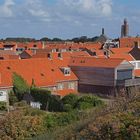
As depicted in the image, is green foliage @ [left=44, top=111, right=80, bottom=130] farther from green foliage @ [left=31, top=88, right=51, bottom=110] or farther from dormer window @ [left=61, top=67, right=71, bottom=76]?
dormer window @ [left=61, top=67, right=71, bottom=76]

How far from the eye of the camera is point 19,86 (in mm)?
45812

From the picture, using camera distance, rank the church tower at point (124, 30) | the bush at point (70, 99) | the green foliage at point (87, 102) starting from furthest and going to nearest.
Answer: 1. the church tower at point (124, 30)
2. the bush at point (70, 99)
3. the green foliage at point (87, 102)

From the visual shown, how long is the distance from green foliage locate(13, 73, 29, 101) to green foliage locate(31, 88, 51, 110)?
1.12 m

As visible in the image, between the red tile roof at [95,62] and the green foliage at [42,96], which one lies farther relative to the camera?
the red tile roof at [95,62]

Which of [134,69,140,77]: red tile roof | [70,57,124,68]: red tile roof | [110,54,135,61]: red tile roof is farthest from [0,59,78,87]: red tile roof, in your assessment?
[110,54,135,61]: red tile roof

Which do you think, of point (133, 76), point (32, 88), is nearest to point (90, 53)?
point (133, 76)

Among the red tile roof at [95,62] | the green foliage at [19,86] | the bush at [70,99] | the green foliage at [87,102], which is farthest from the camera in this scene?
the red tile roof at [95,62]

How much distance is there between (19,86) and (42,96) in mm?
3513

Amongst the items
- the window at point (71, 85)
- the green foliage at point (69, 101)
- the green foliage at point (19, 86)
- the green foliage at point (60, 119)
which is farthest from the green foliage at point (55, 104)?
the green foliage at point (60, 119)

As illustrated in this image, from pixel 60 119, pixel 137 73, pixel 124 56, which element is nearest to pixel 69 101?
pixel 60 119

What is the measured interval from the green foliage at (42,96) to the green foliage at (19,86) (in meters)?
1.12

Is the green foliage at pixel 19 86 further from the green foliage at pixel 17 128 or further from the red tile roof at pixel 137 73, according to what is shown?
the green foliage at pixel 17 128

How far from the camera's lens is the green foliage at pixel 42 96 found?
1677 inches

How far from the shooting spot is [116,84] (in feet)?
172
